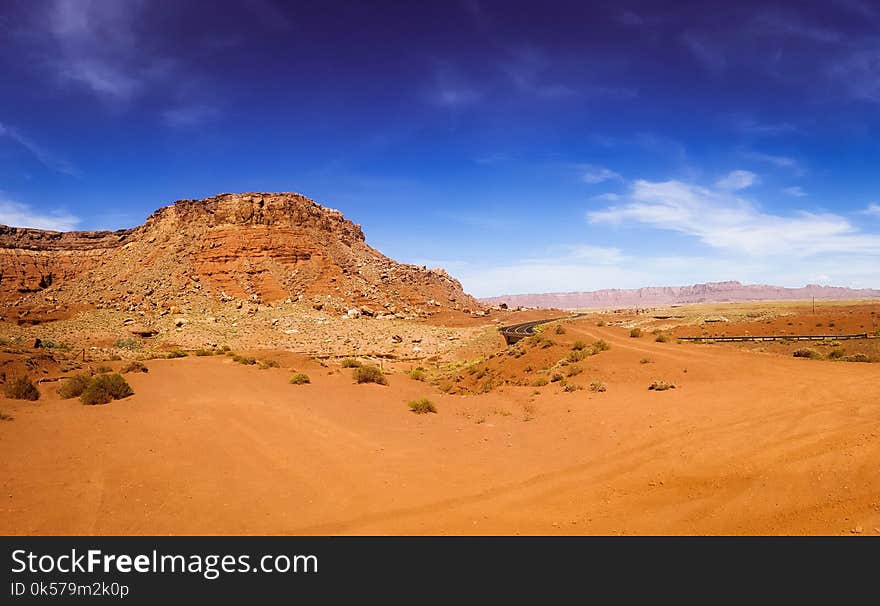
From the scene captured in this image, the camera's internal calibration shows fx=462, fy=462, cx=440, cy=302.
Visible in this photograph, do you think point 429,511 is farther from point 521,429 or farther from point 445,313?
point 445,313

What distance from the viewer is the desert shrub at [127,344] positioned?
34.0 metres

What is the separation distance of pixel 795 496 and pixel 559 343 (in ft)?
59.8

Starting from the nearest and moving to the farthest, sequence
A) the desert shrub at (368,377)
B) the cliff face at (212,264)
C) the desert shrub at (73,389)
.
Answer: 1. the desert shrub at (73,389)
2. the desert shrub at (368,377)
3. the cliff face at (212,264)

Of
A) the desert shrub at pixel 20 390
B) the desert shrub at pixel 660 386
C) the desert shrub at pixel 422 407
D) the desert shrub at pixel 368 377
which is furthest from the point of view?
the desert shrub at pixel 368 377

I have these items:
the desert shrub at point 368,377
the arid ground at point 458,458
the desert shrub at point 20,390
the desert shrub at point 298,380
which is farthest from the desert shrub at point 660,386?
the desert shrub at point 20,390

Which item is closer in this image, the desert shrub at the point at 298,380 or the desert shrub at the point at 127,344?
the desert shrub at the point at 298,380

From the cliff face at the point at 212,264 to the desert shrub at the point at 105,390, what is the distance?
43.0 metres

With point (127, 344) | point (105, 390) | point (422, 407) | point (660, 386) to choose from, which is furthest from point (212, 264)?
point (660, 386)

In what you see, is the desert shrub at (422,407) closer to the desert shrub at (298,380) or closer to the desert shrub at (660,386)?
the desert shrub at (298,380)

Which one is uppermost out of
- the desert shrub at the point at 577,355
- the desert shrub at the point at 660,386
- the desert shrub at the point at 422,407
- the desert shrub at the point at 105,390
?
the desert shrub at the point at 105,390

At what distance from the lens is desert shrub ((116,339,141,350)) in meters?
34.0

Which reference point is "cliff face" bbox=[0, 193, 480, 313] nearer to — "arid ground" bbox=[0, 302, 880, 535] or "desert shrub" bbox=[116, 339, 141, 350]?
"desert shrub" bbox=[116, 339, 141, 350]
